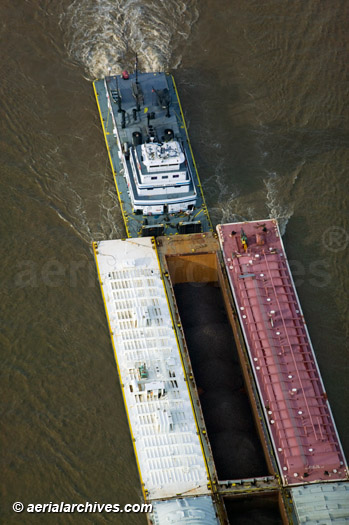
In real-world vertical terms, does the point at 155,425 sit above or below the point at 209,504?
above

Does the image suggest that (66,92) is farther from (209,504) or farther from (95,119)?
(209,504)

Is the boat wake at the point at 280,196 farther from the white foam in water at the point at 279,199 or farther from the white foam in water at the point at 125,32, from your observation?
the white foam in water at the point at 125,32

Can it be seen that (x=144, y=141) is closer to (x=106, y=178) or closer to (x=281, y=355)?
(x=106, y=178)

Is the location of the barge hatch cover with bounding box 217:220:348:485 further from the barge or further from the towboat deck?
the towboat deck

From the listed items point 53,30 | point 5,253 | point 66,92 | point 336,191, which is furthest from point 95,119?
point 336,191

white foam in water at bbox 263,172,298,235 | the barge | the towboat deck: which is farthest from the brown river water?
the barge

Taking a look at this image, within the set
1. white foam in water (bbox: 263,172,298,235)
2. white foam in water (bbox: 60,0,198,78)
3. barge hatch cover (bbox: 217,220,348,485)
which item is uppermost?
white foam in water (bbox: 60,0,198,78)

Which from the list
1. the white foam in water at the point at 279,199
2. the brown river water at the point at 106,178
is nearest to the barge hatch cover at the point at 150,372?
the brown river water at the point at 106,178

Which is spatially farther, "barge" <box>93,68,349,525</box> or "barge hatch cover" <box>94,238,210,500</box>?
"barge hatch cover" <box>94,238,210,500</box>
